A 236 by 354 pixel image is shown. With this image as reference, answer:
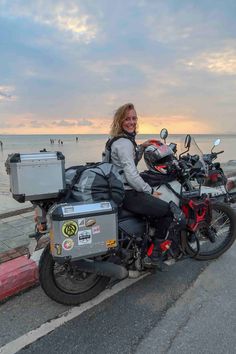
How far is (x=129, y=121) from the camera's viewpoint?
10.1 feet

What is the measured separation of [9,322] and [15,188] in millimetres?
1214

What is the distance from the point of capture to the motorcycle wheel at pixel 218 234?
3.75 metres

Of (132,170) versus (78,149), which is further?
(78,149)

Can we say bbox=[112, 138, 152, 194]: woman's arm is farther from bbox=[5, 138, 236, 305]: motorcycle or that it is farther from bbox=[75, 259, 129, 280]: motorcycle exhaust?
bbox=[75, 259, 129, 280]: motorcycle exhaust

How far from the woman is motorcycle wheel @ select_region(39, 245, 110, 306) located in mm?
620

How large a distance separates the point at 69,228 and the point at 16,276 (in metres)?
1.12

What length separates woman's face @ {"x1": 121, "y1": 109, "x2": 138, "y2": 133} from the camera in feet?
10.1

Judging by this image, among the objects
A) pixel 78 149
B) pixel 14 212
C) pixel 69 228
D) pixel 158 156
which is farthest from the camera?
pixel 78 149

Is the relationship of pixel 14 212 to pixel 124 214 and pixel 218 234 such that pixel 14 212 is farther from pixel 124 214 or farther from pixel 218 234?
pixel 218 234

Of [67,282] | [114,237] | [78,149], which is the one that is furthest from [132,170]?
[78,149]

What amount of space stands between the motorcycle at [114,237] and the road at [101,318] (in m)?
0.20

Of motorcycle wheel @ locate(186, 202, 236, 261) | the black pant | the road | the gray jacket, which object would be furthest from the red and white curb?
motorcycle wheel @ locate(186, 202, 236, 261)

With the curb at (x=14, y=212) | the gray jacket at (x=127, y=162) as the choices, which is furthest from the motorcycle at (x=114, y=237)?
the curb at (x=14, y=212)

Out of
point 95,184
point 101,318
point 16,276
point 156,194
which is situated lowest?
point 101,318
